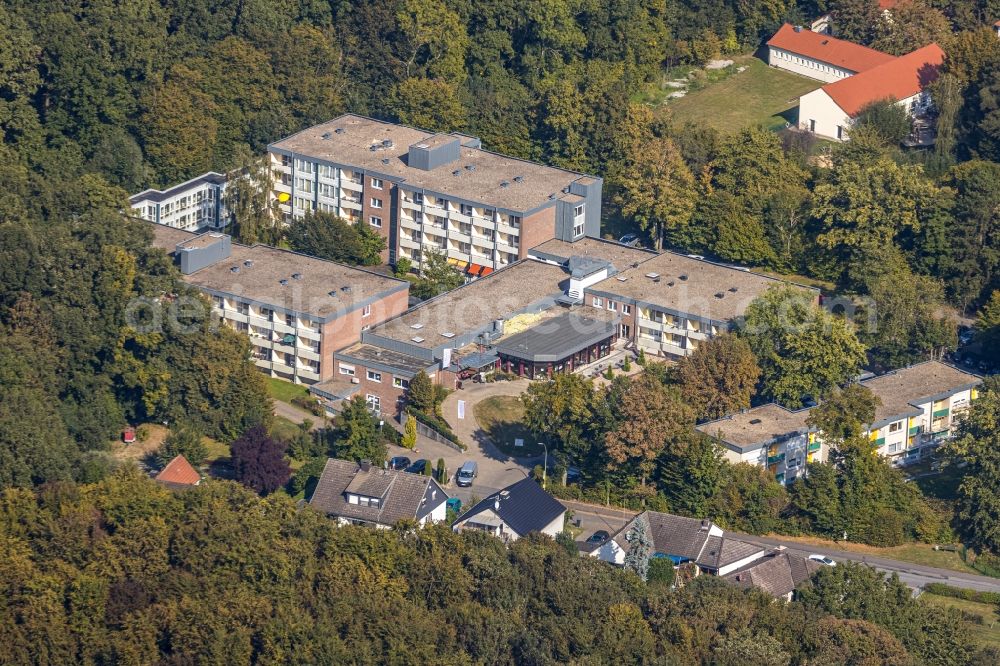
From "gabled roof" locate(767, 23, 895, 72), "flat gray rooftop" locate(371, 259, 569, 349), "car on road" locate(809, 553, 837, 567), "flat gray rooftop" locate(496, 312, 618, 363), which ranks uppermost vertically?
"gabled roof" locate(767, 23, 895, 72)

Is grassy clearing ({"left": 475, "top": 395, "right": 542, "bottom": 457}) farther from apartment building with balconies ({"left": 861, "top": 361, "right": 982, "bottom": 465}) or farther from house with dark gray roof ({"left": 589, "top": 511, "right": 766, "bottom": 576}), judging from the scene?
apartment building with balconies ({"left": 861, "top": 361, "right": 982, "bottom": 465})

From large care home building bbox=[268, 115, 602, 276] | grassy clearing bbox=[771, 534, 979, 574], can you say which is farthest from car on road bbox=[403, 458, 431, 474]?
large care home building bbox=[268, 115, 602, 276]

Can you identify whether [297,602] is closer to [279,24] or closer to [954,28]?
[279,24]

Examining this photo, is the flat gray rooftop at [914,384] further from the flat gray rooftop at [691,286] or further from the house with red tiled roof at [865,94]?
the house with red tiled roof at [865,94]

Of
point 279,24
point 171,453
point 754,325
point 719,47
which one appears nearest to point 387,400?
point 171,453

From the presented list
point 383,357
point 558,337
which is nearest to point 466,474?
point 383,357

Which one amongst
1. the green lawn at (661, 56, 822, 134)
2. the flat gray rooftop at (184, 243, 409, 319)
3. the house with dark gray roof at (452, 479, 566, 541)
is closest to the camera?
the house with dark gray roof at (452, 479, 566, 541)

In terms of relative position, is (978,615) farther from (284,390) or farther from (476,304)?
(284,390)
